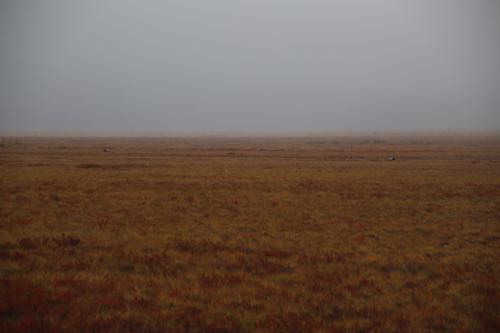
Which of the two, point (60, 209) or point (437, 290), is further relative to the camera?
point (60, 209)

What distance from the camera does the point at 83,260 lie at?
402 inches

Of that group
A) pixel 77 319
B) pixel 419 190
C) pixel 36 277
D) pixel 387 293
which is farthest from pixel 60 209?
pixel 419 190

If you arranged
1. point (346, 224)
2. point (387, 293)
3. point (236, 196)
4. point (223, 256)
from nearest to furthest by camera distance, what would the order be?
point (387, 293), point (223, 256), point (346, 224), point (236, 196)

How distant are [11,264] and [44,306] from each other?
3.47 meters

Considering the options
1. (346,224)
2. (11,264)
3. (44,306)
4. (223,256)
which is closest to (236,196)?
(346,224)

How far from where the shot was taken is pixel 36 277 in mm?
8766

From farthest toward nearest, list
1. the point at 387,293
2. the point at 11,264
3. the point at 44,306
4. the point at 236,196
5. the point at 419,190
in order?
the point at 419,190 → the point at 236,196 → the point at 11,264 → the point at 387,293 → the point at 44,306

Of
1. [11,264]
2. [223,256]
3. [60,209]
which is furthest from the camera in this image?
[60,209]

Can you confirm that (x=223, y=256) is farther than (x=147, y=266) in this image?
Yes

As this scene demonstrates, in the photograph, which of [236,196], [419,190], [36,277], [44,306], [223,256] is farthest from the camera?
[419,190]

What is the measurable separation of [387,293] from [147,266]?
6139mm

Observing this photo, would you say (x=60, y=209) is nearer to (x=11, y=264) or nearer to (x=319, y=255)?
(x=11, y=264)

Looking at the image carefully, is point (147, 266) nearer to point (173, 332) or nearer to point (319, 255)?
point (173, 332)

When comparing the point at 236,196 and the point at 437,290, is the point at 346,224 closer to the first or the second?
the point at 437,290
